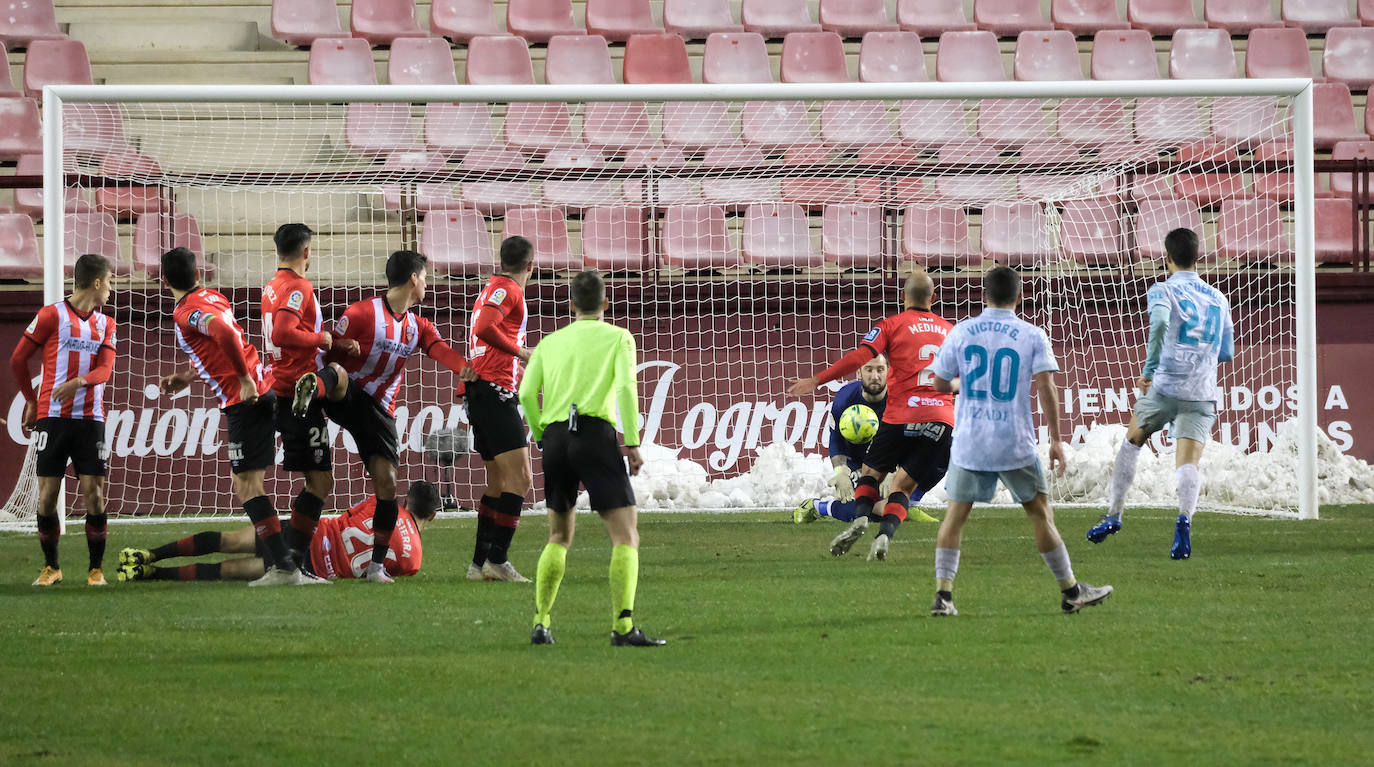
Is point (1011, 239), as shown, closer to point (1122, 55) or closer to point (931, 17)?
point (1122, 55)

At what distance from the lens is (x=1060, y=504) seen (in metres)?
13.1

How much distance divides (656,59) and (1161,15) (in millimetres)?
5856

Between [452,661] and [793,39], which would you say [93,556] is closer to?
[452,661]

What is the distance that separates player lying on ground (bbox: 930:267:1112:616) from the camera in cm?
657

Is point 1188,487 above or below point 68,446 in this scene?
below

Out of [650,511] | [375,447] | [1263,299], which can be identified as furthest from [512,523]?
[1263,299]

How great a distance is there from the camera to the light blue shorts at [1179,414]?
8898 mm

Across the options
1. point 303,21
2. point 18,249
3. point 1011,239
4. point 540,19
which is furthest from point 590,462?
point 303,21

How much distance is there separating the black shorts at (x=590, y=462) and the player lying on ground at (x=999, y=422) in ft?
4.74

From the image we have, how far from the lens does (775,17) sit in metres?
17.6

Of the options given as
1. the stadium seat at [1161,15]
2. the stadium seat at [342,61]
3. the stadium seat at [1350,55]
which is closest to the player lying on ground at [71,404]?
the stadium seat at [342,61]

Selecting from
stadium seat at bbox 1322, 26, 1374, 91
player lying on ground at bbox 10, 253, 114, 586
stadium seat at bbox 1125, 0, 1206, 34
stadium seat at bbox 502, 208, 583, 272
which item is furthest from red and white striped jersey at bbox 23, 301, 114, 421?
stadium seat at bbox 1322, 26, 1374, 91

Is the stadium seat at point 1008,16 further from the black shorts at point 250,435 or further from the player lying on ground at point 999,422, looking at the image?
the black shorts at point 250,435

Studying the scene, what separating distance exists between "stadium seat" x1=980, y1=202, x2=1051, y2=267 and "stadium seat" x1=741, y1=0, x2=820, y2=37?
158 inches
